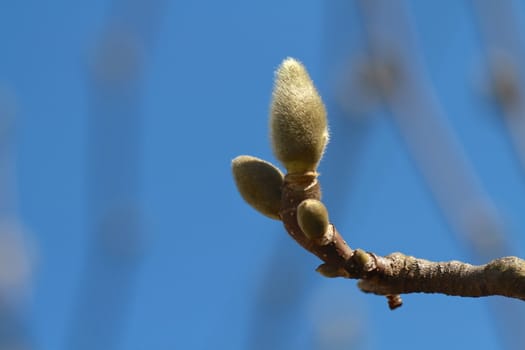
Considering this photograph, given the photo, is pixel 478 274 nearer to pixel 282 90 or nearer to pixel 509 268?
pixel 509 268

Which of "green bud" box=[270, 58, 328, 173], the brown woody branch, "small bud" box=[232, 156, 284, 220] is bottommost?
the brown woody branch

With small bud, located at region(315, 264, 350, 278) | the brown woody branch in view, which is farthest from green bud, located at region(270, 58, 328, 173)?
small bud, located at region(315, 264, 350, 278)

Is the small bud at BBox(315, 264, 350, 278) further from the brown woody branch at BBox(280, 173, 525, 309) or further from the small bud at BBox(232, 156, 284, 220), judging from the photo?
the small bud at BBox(232, 156, 284, 220)

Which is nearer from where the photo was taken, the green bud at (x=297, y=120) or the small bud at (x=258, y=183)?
the green bud at (x=297, y=120)

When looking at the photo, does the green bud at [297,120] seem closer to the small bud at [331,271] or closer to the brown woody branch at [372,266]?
the brown woody branch at [372,266]

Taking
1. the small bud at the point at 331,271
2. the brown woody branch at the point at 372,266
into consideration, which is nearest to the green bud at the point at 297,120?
the brown woody branch at the point at 372,266
